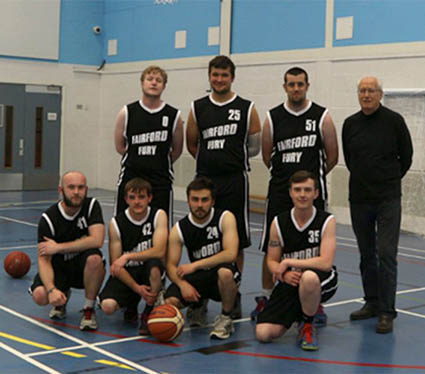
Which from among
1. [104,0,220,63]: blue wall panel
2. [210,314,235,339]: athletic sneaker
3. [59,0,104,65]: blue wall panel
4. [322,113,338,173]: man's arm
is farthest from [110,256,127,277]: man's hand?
[59,0,104,65]: blue wall panel

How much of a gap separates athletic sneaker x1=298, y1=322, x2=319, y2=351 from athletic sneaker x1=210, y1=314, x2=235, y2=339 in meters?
0.50

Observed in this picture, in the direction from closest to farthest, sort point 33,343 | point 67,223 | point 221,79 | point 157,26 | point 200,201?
point 33,343, point 200,201, point 67,223, point 221,79, point 157,26

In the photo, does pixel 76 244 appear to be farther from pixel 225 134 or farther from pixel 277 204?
pixel 277 204

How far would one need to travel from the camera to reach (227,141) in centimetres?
527

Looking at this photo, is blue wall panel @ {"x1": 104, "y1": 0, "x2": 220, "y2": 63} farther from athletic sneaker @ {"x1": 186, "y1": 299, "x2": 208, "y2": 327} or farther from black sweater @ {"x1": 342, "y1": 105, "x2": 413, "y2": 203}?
athletic sneaker @ {"x1": 186, "y1": 299, "x2": 208, "y2": 327}

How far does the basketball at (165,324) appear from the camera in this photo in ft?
15.0

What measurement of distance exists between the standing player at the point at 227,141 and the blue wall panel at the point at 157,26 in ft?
29.8

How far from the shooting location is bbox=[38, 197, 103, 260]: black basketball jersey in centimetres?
504

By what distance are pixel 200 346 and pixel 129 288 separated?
2.38 feet

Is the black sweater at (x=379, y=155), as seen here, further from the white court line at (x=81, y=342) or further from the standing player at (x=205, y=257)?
the white court line at (x=81, y=342)

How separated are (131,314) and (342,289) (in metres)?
2.34

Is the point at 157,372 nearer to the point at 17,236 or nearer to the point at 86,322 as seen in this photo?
the point at 86,322

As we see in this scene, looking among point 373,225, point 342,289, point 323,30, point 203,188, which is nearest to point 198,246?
point 203,188

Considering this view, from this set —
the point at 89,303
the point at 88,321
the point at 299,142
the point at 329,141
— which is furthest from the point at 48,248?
the point at 329,141
